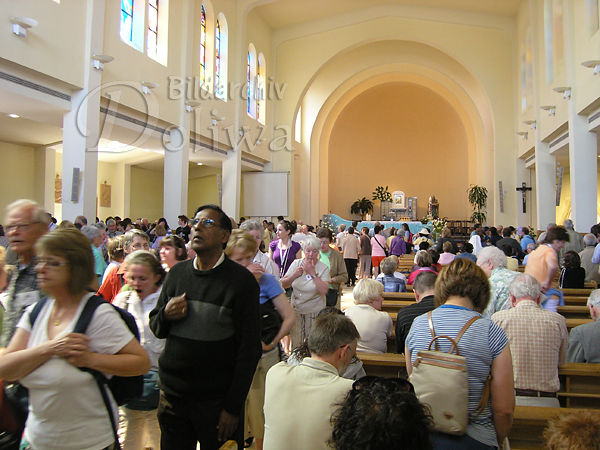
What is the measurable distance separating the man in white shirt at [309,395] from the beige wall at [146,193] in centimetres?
1823

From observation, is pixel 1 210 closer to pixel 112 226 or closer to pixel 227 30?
pixel 112 226

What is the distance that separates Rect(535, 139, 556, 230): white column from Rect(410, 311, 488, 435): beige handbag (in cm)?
1426

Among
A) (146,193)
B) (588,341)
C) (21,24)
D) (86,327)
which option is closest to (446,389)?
(86,327)

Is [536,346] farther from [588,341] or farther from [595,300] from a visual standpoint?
[595,300]

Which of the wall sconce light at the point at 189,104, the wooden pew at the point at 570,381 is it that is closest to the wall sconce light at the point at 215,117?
the wall sconce light at the point at 189,104

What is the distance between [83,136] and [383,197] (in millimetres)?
16954

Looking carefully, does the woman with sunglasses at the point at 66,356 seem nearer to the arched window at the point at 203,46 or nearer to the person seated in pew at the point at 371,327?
the person seated in pew at the point at 371,327

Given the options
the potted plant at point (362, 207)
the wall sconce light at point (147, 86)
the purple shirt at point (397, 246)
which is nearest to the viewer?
the wall sconce light at point (147, 86)

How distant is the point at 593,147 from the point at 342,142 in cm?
1567

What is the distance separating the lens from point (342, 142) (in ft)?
85.7

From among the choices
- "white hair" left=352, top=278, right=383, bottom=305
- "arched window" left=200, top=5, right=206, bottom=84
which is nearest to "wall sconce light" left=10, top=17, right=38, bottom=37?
"arched window" left=200, top=5, right=206, bottom=84

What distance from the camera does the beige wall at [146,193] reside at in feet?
63.5

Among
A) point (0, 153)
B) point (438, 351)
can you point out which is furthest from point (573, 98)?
point (0, 153)

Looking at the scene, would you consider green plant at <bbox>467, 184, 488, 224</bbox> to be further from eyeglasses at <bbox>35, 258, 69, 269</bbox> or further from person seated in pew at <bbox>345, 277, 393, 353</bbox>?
eyeglasses at <bbox>35, 258, 69, 269</bbox>
